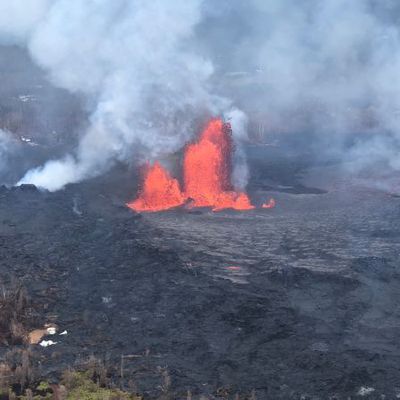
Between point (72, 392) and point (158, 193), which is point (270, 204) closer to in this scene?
point (158, 193)

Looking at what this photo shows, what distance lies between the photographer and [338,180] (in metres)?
37.2

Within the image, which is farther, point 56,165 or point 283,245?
point 56,165

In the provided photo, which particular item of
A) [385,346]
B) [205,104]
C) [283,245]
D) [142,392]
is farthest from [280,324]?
[205,104]

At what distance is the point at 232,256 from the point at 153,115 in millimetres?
16360

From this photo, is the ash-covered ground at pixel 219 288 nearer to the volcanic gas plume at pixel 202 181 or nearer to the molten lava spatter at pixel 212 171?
the volcanic gas plume at pixel 202 181

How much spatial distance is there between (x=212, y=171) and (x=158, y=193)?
13.4ft

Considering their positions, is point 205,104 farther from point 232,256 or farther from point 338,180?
point 232,256

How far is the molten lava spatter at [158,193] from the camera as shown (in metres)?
31.7

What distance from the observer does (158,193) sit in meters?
32.8

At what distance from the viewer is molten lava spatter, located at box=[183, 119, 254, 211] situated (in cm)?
3241

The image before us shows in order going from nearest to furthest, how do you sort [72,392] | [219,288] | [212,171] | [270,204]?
[72,392] → [219,288] → [270,204] → [212,171]

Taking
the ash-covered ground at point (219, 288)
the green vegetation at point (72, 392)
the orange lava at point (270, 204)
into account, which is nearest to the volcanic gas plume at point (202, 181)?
the orange lava at point (270, 204)

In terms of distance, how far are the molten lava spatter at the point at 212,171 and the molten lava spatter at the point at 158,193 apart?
90 centimetres

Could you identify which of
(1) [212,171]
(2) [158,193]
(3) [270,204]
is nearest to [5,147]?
(2) [158,193]
